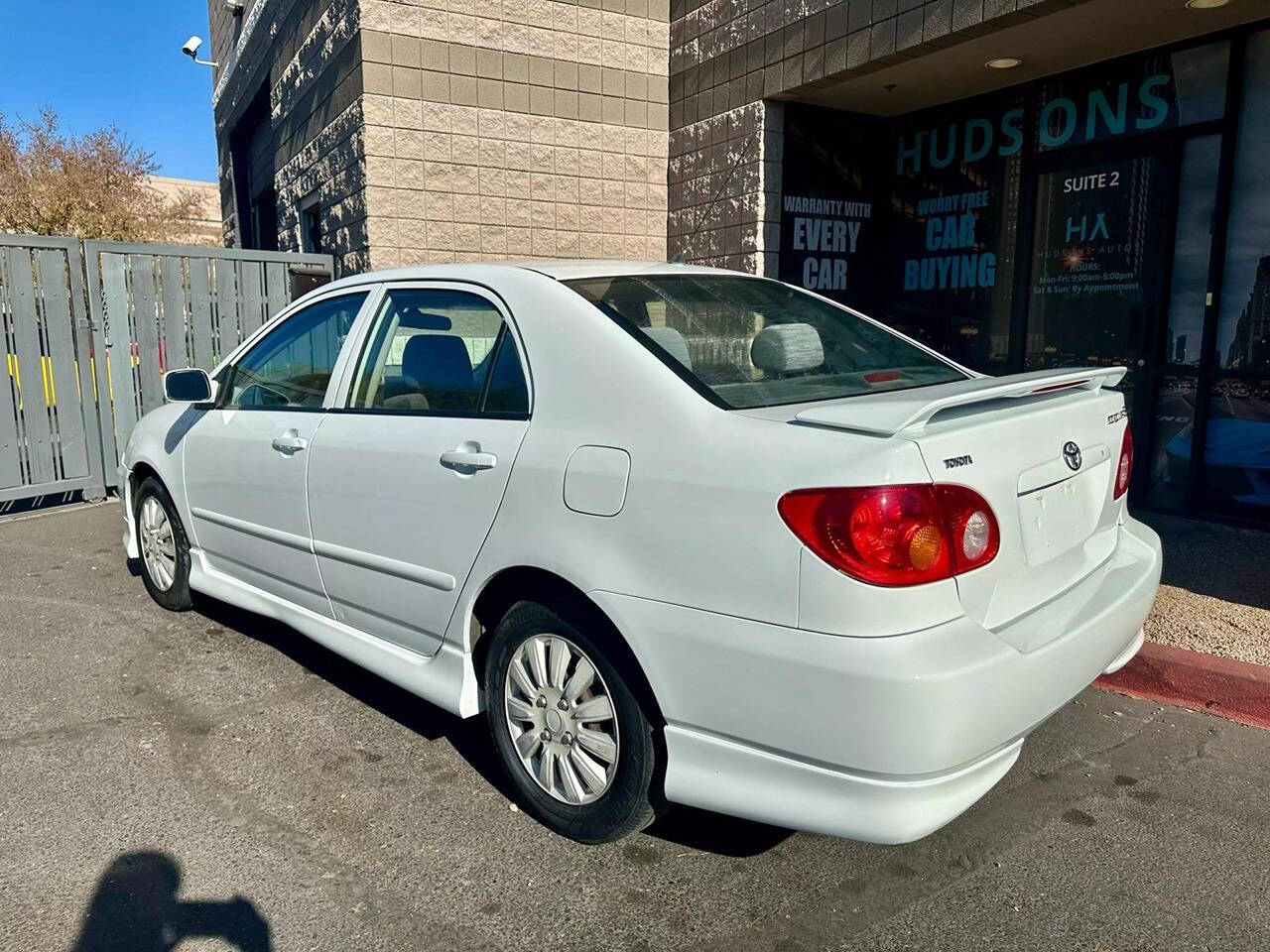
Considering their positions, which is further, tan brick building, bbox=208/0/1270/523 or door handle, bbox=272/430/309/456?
tan brick building, bbox=208/0/1270/523

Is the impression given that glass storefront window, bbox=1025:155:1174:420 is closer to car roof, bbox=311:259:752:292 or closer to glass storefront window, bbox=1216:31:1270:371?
glass storefront window, bbox=1216:31:1270:371

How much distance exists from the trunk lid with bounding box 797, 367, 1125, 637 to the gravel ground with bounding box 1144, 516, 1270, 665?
158cm

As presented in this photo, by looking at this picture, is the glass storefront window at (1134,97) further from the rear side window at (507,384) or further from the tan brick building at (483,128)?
the rear side window at (507,384)

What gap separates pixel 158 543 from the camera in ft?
16.0

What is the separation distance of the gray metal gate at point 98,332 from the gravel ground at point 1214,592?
7.13m

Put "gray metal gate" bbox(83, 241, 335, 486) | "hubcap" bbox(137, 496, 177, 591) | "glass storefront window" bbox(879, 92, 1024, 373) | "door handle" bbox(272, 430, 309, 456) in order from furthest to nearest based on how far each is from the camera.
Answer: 1. "gray metal gate" bbox(83, 241, 335, 486)
2. "glass storefront window" bbox(879, 92, 1024, 373)
3. "hubcap" bbox(137, 496, 177, 591)
4. "door handle" bbox(272, 430, 309, 456)

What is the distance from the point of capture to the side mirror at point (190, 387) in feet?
14.0

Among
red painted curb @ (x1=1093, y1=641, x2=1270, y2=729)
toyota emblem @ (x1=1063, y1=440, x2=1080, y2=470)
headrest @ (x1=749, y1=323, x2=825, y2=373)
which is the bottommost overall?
red painted curb @ (x1=1093, y1=641, x2=1270, y2=729)

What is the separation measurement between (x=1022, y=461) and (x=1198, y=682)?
2006 millimetres

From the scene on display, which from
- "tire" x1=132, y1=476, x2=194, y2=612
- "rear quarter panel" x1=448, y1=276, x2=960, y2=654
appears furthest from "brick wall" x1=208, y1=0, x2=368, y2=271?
"rear quarter panel" x1=448, y1=276, x2=960, y2=654

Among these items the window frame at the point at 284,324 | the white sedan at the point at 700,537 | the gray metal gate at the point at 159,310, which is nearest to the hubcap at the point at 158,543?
the window frame at the point at 284,324

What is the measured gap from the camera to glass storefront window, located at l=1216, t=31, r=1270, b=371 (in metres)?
6.03

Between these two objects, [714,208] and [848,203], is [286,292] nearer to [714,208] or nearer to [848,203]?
[714,208]

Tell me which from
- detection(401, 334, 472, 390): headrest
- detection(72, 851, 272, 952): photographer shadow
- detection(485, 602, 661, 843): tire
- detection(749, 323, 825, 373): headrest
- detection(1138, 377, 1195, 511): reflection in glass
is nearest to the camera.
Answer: detection(72, 851, 272, 952): photographer shadow
